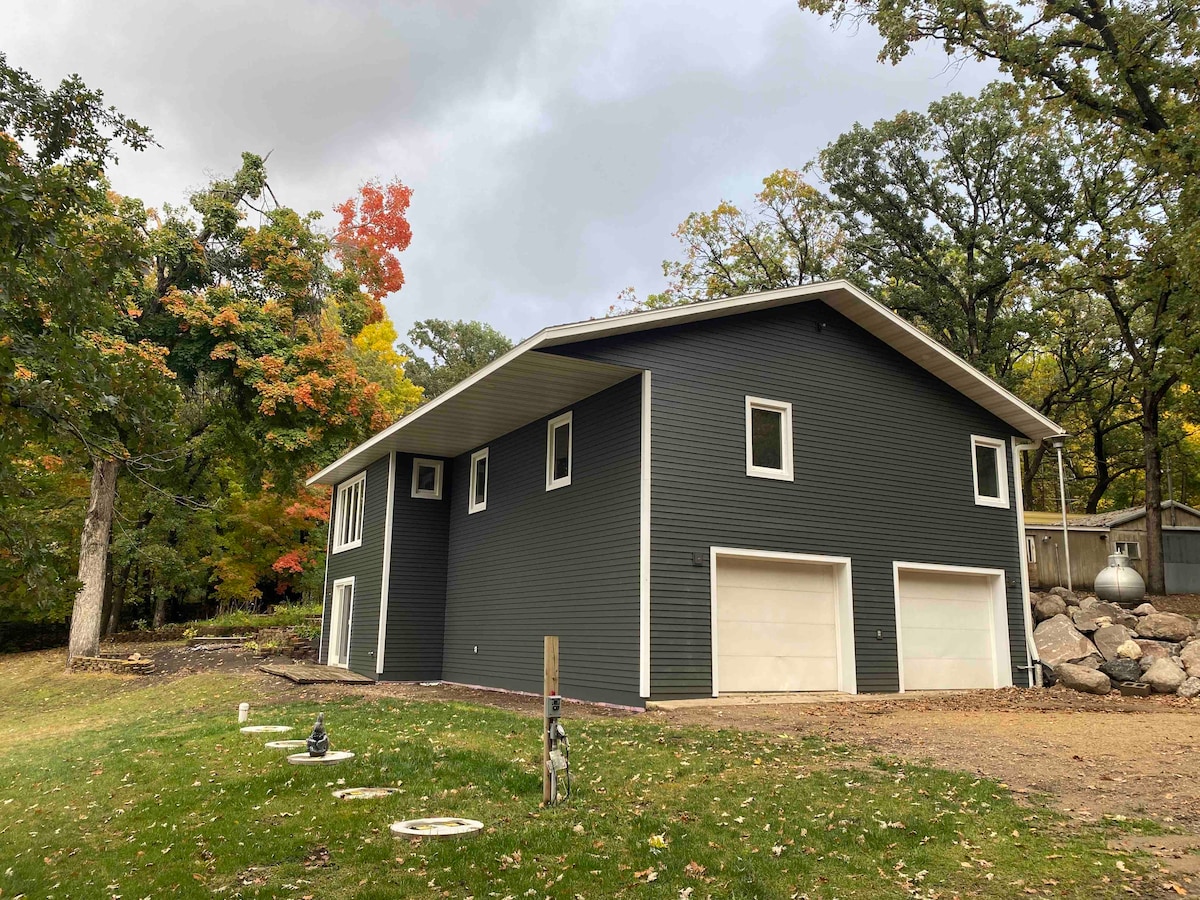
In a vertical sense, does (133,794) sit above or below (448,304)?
below

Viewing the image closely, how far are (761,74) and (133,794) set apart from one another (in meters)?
27.5

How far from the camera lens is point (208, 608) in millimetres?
35094

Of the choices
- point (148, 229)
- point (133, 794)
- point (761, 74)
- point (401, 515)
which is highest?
point (761, 74)

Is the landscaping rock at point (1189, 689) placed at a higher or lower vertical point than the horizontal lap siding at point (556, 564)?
lower

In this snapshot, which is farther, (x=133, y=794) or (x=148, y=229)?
(x=148, y=229)

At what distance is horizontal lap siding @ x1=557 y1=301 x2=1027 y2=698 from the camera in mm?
12164

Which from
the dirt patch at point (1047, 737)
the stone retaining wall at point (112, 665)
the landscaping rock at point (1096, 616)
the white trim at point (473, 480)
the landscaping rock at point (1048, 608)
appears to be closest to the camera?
the dirt patch at point (1047, 737)

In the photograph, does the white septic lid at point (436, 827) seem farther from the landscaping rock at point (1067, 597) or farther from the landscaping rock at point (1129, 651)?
the landscaping rock at point (1067, 597)

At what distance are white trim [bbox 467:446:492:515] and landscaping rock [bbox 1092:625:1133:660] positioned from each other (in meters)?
12.0

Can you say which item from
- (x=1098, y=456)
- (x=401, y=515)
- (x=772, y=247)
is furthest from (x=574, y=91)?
(x=1098, y=456)

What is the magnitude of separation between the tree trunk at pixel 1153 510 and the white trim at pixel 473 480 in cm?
1738

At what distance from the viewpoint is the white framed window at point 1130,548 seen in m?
Result: 23.5

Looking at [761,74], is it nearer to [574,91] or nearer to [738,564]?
[574,91]

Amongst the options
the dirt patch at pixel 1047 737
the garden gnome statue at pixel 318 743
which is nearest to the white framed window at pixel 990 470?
the dirt patch at pixel 1047 737
